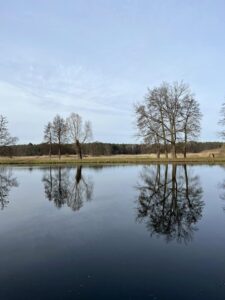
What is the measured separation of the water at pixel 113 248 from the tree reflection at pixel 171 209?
1.2 inches

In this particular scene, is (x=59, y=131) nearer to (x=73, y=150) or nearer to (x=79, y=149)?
(x=79, y=149)

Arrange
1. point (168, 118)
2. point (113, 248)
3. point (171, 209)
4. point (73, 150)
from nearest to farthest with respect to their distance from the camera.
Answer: point (113, 248) < point (171, 209) < point (168, 118) < point (73, 150)

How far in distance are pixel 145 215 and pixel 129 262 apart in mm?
5064

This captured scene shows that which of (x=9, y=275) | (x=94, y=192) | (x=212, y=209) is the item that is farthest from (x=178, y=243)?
(x=94, y=192)

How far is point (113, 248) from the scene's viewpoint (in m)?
8.00

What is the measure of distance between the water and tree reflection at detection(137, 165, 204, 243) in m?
0.03

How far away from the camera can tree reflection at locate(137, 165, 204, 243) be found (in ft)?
31.8

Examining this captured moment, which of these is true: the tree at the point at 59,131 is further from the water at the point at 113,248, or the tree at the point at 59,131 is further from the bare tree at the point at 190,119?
the water at the point at 113,248

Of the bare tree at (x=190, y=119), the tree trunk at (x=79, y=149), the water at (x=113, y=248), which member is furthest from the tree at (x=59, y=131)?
the water at (x=113, y=248)

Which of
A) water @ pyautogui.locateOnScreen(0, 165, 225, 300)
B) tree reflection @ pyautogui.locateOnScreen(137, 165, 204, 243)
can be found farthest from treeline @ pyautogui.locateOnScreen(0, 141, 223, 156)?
water @ pyautogui.locateOnScreen(0, 165, 225, 300)

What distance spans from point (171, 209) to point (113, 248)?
5303mm

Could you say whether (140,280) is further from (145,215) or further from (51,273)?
(145,215)

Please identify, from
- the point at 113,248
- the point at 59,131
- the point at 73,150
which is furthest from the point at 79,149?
the point at 113,248

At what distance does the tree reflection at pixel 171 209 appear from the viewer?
382 inches
